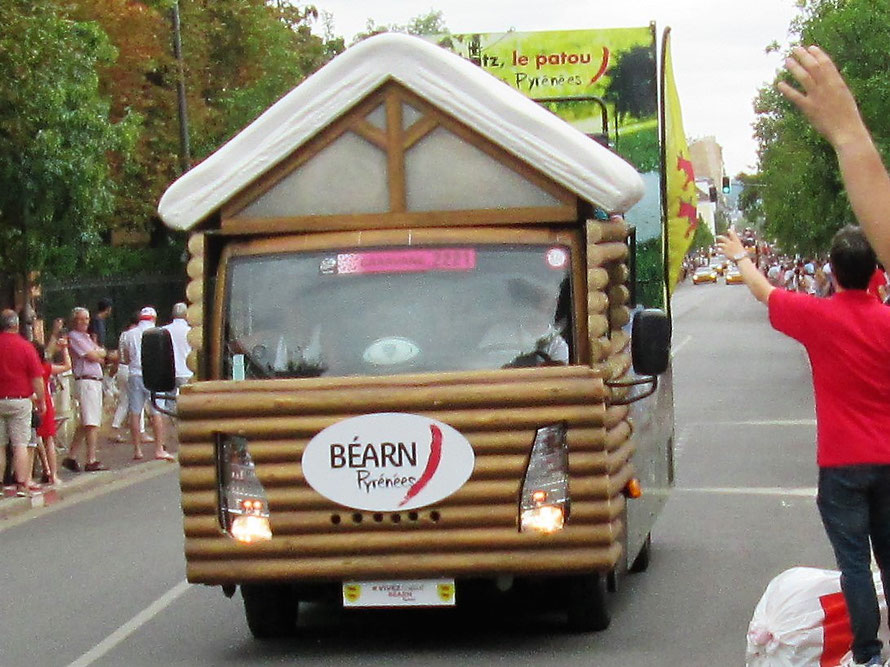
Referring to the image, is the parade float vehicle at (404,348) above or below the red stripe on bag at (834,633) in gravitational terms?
above

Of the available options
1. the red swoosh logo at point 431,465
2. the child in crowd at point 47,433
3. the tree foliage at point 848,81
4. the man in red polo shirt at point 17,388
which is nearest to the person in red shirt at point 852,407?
the red swoosh logo at point 431,465

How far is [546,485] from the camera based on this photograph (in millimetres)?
8781

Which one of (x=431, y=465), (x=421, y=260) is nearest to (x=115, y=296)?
(x=421, y=260)

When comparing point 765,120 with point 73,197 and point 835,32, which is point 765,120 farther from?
point 73,197

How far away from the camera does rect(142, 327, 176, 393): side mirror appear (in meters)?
9.08

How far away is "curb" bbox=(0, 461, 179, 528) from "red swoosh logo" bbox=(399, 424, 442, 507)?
8.62 meters

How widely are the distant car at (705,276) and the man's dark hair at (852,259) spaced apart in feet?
456

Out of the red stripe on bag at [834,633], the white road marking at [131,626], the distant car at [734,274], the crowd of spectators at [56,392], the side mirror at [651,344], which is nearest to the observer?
the distant car at [734,274]

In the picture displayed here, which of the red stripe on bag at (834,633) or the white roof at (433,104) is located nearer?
the red stripe on bag at (834,633)

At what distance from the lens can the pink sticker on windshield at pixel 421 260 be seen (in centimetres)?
919

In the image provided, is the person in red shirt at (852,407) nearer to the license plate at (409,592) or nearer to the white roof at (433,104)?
the white roof at (433,104)

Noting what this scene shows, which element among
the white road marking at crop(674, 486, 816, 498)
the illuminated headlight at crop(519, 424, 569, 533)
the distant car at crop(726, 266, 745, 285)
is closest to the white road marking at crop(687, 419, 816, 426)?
the distant car at crop(726, 266, 745, 285)

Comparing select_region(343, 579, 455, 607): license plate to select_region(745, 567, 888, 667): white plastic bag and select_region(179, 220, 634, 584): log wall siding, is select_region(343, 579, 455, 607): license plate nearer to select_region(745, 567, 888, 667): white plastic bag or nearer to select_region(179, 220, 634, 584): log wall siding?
select_region(179, 220, 634, 584): log wall siding

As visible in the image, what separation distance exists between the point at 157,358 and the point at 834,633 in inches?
136
